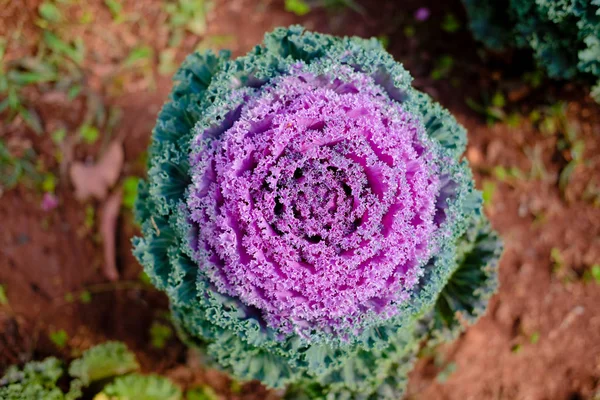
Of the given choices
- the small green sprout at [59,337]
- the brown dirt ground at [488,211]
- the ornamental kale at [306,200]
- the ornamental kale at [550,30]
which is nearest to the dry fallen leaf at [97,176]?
the brown dirt ground at [488,211]

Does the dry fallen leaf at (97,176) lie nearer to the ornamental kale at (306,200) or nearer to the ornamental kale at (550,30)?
the ornamental kale at (306,200)

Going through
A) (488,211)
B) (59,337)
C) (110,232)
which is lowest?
(59,337)

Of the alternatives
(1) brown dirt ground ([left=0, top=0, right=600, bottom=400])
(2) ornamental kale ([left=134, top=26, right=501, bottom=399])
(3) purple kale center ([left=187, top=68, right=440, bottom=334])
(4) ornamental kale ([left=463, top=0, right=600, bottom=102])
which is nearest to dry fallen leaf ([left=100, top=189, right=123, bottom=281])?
(1) brown dirt ground ([left=0, top=0, right=600, bottom=400])

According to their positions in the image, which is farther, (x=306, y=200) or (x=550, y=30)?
(x=550, y=30)

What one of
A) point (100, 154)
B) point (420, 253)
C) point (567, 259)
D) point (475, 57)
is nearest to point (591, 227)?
point (567, 259)

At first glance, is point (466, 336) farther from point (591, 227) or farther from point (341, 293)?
point (341, 293)

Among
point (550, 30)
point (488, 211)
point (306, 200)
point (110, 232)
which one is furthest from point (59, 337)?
point (550, 30)

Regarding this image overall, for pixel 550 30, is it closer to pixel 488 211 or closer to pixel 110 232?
pixel 488 211

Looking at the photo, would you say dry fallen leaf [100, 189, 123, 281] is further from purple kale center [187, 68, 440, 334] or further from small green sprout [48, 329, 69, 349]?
purple kale center [187, 68, 440, 334]
